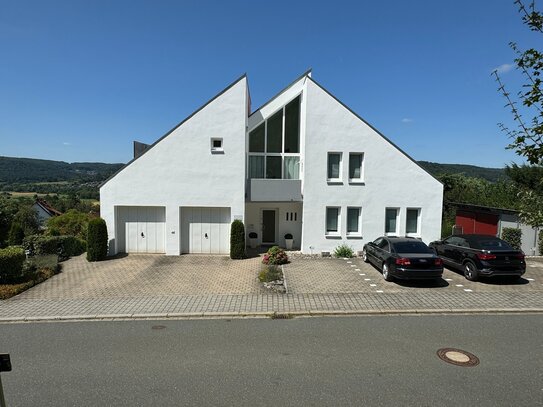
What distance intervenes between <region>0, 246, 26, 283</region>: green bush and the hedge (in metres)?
3.67

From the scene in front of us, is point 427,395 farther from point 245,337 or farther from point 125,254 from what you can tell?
point 125,254

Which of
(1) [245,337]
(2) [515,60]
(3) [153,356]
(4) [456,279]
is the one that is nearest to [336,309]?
(1) [245,337]

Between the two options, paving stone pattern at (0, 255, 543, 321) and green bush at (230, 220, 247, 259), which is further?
green bush at (230, 220, 247, 259)

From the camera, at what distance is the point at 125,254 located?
55.7ft

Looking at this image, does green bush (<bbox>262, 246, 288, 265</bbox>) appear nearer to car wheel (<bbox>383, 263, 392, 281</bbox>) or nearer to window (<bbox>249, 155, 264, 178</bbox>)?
car wheel (<bbox>383, 263, 392, 281</bbox>)

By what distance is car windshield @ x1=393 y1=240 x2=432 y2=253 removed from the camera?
12.3 meters

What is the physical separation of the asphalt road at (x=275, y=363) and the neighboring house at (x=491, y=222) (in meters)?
12.6

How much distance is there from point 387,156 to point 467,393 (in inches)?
531

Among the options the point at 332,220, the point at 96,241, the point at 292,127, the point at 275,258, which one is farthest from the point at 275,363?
the point at 292,127

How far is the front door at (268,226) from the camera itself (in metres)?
18.9

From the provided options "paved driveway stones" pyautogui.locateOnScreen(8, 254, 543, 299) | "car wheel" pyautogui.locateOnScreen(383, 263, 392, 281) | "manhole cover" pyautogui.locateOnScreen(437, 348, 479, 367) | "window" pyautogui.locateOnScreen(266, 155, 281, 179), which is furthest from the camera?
"window" pyautogui.locateOnScreen(266, 155, 281, 179)

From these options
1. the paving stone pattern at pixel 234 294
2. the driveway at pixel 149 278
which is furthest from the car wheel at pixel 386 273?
the driveway at pixel 149 278

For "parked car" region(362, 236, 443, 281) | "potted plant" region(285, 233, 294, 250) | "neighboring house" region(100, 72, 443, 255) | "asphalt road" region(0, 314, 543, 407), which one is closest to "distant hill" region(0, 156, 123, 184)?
"neighboring house" region(100, 72, 443, 255)

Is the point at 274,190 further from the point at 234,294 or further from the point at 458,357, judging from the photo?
the point at 458,357
